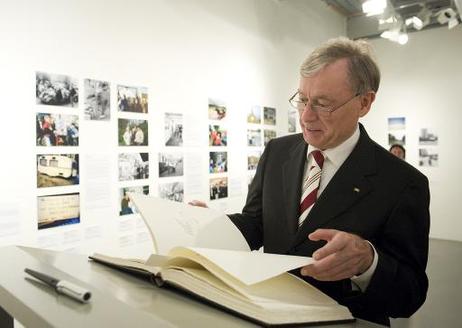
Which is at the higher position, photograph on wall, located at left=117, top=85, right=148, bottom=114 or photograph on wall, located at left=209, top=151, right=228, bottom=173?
photograph on wall, located at left=117, top=85, right=148, bottom=114

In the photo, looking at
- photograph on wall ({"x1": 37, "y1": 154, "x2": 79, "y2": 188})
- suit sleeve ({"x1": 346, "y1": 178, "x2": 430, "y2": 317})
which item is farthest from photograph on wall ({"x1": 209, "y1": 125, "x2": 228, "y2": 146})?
suit sleeve ({"x1": 346, "y1": 178, "x2": 430, "y2": 317})

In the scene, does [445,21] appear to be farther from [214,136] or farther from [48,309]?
[48,309]

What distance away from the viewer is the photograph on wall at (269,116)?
4.23 meters

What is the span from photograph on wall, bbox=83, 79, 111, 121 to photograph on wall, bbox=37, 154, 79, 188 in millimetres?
289

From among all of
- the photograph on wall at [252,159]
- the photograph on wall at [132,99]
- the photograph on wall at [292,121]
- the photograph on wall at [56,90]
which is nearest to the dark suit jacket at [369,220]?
the photograph on wall at [56,90]

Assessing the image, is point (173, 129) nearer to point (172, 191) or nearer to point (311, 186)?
point (172, 191)

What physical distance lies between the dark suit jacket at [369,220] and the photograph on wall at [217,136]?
2.05 meters

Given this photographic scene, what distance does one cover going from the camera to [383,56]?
584 centimetres

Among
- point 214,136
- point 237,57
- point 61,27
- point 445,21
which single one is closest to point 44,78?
point 61,27

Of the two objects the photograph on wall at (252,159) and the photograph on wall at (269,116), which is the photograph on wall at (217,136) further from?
the photograph on wall at (269,116)

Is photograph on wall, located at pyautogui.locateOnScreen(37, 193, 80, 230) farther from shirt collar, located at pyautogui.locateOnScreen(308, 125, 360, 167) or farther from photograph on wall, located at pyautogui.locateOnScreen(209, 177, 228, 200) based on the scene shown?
shirt collar, located at pyautogui.locateOnScreen(308, 125, 360, 167)

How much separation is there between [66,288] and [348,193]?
871mm

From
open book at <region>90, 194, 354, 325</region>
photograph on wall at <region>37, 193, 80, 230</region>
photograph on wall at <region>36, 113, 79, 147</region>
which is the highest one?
photograph on wall at <region>36, 113, 79, 147</region>

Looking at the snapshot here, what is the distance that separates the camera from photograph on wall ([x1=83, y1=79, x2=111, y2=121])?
2485 mm
